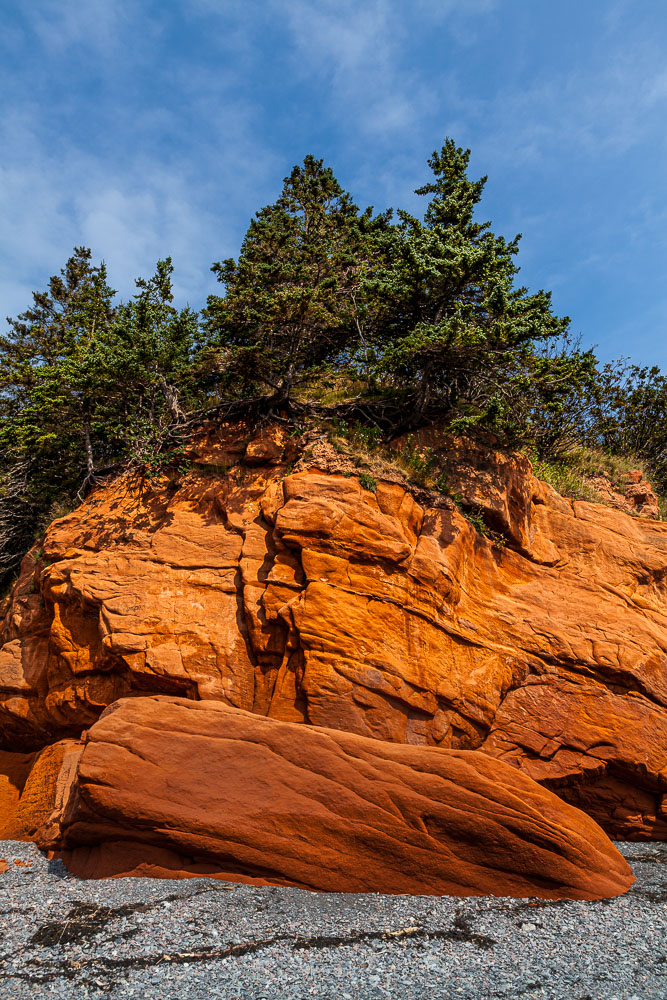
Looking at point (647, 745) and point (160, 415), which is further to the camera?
point (160, 415)

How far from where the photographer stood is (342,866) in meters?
6.67

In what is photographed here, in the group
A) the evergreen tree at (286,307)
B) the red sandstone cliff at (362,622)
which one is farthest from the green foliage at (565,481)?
the evergreen tree at (286,307)

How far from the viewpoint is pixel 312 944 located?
548cm

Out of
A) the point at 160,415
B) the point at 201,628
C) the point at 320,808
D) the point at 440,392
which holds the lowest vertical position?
the point at 320,808

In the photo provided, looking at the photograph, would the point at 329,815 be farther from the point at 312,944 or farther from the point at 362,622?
the point at 362,622

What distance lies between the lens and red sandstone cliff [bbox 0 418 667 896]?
333 inches

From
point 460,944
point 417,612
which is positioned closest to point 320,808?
point 460,944

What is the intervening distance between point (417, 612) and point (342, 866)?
3925mm

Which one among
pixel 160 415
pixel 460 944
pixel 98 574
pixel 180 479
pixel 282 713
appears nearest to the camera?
pixel 460 944

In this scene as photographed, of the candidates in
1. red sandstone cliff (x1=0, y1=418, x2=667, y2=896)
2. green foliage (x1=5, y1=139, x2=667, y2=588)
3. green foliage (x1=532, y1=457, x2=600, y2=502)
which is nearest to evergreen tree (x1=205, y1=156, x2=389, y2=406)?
green foliage (x1=5, y1=139, x2=667, y2=588)

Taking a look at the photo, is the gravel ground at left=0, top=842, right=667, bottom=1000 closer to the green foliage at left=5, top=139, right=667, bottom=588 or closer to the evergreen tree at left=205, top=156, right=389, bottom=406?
the green foliage at left=5, top=139, right=667, bottom=588

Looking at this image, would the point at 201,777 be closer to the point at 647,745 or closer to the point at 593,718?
the point at 593,718

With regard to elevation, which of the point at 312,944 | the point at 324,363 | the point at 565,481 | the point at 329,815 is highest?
the point at 324,363

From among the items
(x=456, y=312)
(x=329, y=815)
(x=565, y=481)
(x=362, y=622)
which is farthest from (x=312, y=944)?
(x=565, y=481)
